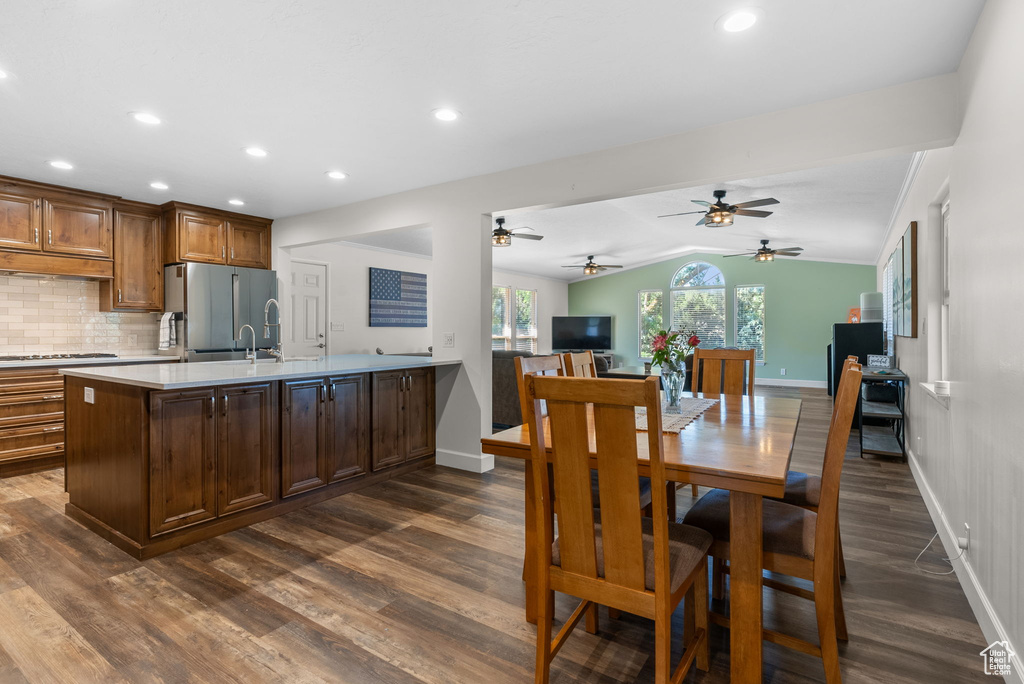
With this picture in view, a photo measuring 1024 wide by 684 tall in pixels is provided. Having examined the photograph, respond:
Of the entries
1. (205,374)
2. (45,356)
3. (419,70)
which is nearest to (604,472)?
(419,70)

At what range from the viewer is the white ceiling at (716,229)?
4672 millimetres

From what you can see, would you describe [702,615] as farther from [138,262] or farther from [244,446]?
[138,262]

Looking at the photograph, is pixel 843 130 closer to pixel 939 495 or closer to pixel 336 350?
pixel 939 495

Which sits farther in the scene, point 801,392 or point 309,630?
point 801,392

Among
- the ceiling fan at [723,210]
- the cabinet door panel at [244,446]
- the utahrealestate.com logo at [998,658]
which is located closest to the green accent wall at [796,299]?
the ceiling fan at [723,210]

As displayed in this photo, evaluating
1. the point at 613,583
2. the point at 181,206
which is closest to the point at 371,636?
the point at 613,583

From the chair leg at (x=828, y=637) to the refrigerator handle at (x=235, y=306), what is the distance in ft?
17.5

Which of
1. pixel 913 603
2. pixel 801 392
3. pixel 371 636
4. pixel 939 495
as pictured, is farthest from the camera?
pixel 801 392

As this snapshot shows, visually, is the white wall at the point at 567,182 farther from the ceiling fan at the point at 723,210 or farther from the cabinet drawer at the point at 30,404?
the cabinet drawer at the point at 30,404

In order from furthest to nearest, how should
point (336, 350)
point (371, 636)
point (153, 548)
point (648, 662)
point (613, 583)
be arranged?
point (336, 350) < point (153, 548) < point (371, 636) < point (648, 662) < point (613, 583)

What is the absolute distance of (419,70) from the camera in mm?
2504

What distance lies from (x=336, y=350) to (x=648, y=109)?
16.9ft

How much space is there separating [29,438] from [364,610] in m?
3.92

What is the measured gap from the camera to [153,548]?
2.63 metres
